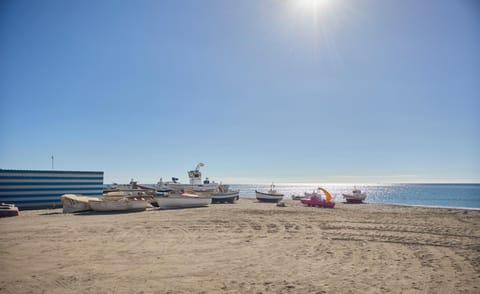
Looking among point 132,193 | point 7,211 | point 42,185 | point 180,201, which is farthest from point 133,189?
point 7,211

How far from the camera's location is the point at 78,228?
1458 centimetres

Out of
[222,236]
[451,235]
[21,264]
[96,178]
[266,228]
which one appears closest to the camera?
[21,264]

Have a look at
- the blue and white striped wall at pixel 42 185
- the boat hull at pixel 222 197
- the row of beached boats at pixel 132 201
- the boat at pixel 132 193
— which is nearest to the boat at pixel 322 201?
the boat hull at pixel 222 197

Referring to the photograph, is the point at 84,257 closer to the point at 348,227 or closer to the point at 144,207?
the point at 348,227

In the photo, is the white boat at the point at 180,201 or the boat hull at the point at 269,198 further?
the boat hull at the point at 269,198

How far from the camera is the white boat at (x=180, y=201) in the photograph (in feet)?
91.0

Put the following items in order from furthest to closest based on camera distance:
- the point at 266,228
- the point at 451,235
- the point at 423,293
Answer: the point at 266,228
the point at 451,235
the point at 423,293

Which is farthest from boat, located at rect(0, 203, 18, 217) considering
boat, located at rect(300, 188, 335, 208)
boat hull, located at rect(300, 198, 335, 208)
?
boat hull, located at rect(300, 198, 335, 208)

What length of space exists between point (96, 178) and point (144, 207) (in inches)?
386

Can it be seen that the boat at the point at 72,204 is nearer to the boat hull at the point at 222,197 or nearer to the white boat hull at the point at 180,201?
the white boat hull at the point at 180,201

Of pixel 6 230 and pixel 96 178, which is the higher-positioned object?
pixel 96 178

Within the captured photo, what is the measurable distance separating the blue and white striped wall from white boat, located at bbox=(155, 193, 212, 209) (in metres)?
9.06

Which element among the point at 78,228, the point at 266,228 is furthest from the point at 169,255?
the point at 78,228

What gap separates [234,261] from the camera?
28.5 ft
